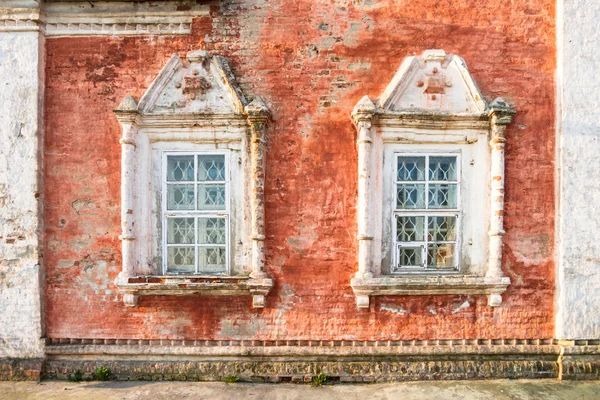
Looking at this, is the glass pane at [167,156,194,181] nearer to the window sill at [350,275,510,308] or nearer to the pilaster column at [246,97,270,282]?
the pilaster column at [246,97,270,282]

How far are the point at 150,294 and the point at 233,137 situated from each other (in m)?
1.95

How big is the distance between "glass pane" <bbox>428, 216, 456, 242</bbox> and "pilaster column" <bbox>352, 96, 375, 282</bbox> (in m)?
0.74

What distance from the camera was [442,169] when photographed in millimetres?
4578

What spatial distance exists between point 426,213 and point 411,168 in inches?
20.8

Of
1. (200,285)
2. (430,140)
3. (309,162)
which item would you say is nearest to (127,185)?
(200,285)

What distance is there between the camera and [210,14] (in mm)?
4543

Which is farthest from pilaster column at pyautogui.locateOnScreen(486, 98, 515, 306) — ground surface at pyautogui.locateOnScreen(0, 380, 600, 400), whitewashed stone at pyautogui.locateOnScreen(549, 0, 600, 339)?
Result: ground surface at pyautogui.locateOnScreen(0, 380, 600, 400)

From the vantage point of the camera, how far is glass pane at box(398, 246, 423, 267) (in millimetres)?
4570

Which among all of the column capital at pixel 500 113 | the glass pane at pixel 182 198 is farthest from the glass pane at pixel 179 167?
the column capital at pixel 500 113

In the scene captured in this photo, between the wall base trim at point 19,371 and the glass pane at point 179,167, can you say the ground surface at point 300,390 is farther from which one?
the glass pane at point 179,167

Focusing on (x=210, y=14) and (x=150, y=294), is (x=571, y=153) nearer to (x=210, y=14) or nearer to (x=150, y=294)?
(x=210, y=14)

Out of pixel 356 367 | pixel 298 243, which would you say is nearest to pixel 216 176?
pixel 298 243

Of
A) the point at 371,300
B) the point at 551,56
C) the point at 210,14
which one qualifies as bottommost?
the point at 371,300

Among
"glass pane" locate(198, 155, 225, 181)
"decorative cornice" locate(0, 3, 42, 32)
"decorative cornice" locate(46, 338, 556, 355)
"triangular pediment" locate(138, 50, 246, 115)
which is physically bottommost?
"decorative cornice" locate(46, 338, 556, 355)
